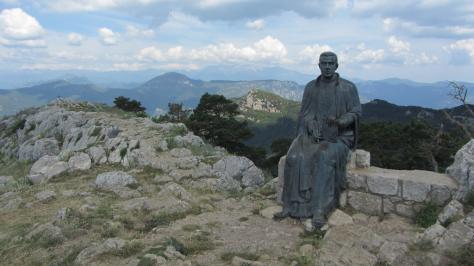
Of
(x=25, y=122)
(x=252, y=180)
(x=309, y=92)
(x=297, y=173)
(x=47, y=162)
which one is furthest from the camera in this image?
(x=25, y=122)

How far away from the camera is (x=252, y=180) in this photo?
13.7 m

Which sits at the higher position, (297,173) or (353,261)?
(297,173)

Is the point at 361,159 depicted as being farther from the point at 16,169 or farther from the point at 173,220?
the point at 16,169

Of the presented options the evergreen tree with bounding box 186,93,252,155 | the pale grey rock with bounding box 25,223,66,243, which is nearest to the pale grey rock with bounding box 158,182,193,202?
the pale grey rock with bounding box 25,223,66,243

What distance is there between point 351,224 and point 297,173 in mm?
1540

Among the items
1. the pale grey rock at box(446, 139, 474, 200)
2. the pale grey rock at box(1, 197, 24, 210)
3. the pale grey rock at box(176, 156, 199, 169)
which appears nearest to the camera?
the pale grey rock at box(446, 139, 474, 200)

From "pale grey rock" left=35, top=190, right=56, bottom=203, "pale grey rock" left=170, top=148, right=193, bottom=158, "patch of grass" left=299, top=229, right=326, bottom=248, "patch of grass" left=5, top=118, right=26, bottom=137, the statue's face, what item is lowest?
"patch of grass" left=5, top=118, right=26, bottom=137

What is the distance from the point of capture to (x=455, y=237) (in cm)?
678

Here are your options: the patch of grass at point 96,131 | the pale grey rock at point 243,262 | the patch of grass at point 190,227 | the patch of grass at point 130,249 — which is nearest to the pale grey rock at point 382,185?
the pale grey rock at point 243,262

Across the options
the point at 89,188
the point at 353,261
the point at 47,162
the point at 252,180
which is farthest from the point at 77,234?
the point at 47,162

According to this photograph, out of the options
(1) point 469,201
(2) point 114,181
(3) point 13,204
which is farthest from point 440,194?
(3) point 13,204

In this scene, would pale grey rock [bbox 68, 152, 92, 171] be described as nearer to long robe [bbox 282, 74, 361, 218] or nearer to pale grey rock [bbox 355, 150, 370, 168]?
long robe [bbox 282, 74, 361, 218]

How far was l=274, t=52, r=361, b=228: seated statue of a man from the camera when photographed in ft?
29.5

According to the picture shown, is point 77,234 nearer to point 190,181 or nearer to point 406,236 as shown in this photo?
point 190,181
